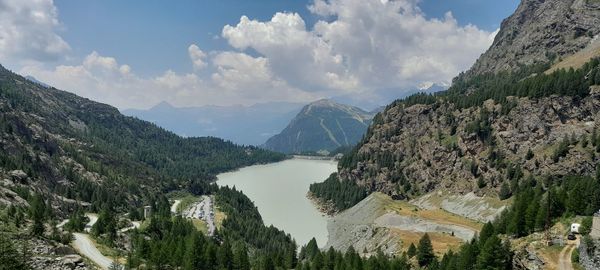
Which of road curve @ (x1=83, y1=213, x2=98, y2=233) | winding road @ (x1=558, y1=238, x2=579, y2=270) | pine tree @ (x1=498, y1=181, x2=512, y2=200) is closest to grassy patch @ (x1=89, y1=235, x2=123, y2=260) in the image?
road curve @ (x1=83, y1=213, x2=98, y2=233)

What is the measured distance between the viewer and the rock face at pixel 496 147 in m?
135

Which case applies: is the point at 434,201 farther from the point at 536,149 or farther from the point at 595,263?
the point at 595,263

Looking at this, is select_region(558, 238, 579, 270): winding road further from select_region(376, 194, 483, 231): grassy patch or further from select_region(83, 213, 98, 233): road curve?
select_region(83, 213, 98, 233): road curve

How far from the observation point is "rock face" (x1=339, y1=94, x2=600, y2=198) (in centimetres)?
13462

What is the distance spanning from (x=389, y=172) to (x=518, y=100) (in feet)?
204

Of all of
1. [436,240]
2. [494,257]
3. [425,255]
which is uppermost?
[494,257]

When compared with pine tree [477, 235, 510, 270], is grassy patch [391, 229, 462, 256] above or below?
below

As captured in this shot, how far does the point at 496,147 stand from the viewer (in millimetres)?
157875

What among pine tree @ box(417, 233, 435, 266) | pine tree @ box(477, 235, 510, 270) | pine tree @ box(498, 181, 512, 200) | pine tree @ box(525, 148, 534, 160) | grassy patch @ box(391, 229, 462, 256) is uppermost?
pine tree @ box(525, 148, 534, 160)

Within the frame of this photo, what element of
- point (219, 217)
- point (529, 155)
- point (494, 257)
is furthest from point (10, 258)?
point (529, 155)

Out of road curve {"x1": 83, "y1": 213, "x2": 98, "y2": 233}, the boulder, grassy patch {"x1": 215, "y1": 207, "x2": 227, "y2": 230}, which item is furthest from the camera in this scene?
grassy patch {"x1": 215, "y1": 207, "x2": 227, "y2": 230}

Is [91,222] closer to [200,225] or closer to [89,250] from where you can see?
[200,225]

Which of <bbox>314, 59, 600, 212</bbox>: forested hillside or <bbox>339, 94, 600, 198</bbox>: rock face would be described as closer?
<bbox>314, 59, 600, 212</bbox>: forested hillside

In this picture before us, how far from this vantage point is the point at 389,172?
652 feet
